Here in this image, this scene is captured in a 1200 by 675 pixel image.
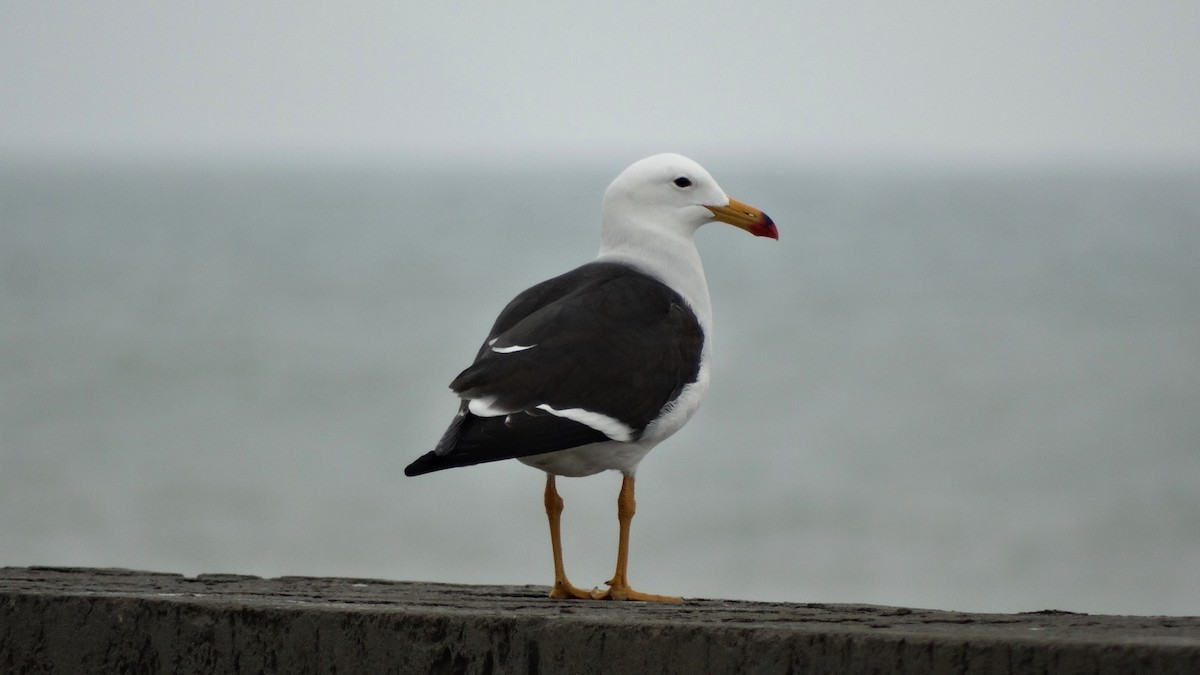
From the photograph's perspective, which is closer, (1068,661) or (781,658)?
(1068,661)

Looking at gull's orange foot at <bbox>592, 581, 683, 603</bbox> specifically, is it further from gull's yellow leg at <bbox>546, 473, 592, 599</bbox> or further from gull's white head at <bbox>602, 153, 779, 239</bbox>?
gull's white head at <bbox>602, 153, 779, 239</bbox>

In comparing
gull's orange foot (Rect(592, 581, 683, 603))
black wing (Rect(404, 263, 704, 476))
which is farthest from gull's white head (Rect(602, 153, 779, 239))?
gull's orange foot (Rect(592, 581, 683, 603))

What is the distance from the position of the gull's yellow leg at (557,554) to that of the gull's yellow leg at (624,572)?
0.09 metres

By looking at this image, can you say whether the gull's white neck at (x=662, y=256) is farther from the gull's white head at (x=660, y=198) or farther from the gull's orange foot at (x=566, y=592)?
the gull's orange foot at (x=566, y=592)

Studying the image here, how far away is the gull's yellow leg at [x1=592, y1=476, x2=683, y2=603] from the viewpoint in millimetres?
5453

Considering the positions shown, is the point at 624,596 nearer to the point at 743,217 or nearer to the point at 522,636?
the point at 522,636

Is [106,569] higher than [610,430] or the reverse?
the reverse

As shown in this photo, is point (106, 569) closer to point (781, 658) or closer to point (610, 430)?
point (610, 430)

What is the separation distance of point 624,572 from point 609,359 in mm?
757

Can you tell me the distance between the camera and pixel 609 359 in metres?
5.46

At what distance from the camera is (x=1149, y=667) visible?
11.2 ft

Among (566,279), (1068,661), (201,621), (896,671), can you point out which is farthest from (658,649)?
(566,279)

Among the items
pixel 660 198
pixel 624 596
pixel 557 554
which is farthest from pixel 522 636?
pixel 660 198

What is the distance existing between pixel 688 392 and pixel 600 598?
798mm
